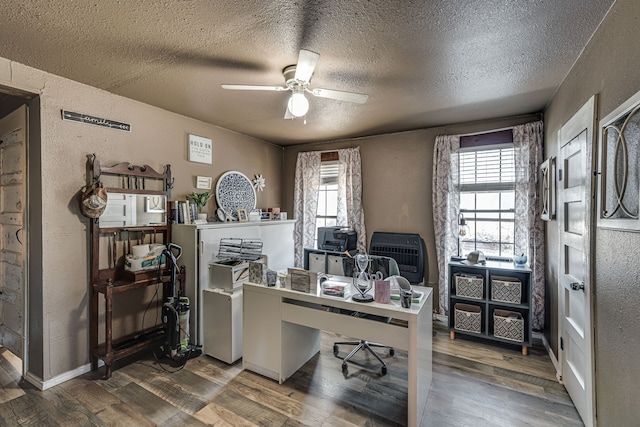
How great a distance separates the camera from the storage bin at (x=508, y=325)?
9.57 feet

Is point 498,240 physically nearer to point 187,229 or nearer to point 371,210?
point 371,210

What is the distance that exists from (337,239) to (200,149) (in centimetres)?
215

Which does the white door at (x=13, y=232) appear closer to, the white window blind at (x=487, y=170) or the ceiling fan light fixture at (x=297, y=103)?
the ceiling fan light fixture at (x=297, y=103)

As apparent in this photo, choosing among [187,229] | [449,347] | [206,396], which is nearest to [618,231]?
[449,347]

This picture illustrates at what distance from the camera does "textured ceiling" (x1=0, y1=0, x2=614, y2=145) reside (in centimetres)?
156

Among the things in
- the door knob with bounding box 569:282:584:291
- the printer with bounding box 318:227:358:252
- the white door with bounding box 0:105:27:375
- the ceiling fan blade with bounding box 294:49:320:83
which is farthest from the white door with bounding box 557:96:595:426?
the white door with bounding box 0:105:27:375

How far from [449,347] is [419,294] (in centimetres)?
142

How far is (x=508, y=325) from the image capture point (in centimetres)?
296

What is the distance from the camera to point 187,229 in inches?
116

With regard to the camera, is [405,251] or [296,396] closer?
[296,396]

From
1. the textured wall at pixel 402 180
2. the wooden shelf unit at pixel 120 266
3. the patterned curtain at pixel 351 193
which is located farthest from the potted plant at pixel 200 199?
the textured wall at pixel 402 180

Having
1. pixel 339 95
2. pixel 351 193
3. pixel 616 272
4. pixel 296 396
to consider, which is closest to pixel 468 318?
pixel 616 272

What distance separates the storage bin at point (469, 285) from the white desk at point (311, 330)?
45.0 inches

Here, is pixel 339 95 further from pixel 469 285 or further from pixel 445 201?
pixel 469 285
